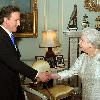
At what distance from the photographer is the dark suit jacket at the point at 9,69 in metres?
3.25

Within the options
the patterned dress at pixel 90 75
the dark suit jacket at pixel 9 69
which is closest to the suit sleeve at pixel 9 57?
the dark suit jacket at pixel 9 69

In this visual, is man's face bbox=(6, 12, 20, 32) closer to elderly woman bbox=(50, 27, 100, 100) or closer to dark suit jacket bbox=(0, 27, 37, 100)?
dark suit jacket bbox=(0, 27, 37, 100)

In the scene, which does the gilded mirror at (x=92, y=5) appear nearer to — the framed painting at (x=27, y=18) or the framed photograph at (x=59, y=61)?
the framed painting at (x=27, y=18)

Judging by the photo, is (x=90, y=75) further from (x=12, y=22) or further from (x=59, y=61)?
(x=59, y=61)

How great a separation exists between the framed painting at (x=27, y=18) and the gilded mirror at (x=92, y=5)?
3.43 ft

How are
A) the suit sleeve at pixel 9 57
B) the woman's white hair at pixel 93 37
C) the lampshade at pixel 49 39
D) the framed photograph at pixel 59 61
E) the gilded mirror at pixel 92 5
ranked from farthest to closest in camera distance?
the gilded mirror at pixel 92 5, the framed photograph at pixel 59 61, the lampshade at pixel 49 39, the woman's white hair at pixel 93 37, the suit sleeve at pixel 9 57

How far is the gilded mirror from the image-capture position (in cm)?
605

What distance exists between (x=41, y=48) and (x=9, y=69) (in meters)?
2.72

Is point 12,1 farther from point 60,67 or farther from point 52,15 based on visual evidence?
point 60,67

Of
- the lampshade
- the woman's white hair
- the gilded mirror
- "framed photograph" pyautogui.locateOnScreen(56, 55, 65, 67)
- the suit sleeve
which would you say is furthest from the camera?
the gilded mirror

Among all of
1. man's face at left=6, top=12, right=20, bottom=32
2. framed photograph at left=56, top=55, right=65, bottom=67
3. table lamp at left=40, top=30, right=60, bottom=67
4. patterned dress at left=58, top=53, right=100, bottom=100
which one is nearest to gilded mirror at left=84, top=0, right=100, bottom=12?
table lamp at left=40, top=30, right=60, bottom=67

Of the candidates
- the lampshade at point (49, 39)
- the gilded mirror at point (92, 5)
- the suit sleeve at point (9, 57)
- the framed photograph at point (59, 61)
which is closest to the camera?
the suit sleeve at point (9, 57)

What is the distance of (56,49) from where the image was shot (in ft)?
19.8

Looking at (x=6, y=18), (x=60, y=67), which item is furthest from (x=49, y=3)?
(x=6, y=18)
